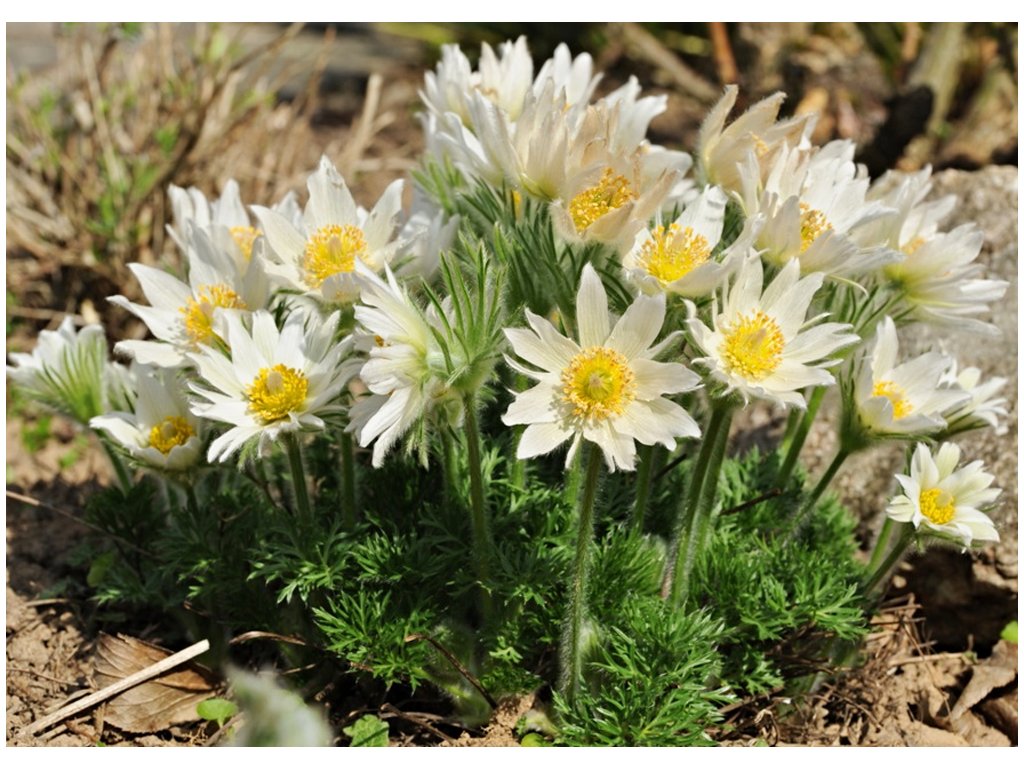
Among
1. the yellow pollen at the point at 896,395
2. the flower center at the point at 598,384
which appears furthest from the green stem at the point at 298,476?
the yellow pollen at the point at 896,395

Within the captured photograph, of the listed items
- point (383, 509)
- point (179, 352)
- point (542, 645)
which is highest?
point (179, 352)

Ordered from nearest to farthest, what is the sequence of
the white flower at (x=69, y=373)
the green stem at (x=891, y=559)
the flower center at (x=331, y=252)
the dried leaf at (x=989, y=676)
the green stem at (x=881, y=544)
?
1. the flower center at (x=331, y=252)
2. the green stem at (x=891, y=559)
3. the green stem at (x=881, y=544)
4. the white flower at (x=69, y=373)
5. the dried leaf at (x=989, y=676)

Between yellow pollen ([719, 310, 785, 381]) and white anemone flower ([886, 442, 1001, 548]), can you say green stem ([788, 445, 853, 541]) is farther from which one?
yellow pollen ([719, 310, 785, 381])

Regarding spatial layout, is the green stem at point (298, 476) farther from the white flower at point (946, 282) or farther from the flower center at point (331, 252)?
the white flower at point (946, 282)

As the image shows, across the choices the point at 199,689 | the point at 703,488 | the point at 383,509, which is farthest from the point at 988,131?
the point at 199,689

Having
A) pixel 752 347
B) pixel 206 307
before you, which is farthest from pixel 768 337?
pixel 206 307

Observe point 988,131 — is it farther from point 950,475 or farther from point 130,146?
point 130,146
